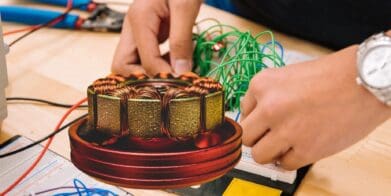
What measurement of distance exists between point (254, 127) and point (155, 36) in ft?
0.77

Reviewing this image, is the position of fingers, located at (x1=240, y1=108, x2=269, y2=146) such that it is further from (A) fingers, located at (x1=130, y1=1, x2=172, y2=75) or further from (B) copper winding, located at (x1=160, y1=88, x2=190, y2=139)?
(A) fingers, located at (x1=130, y1=1, x2=172, y2=75)

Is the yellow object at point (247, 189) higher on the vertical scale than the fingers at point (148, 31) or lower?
lower

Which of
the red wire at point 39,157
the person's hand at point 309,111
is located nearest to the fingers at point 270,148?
the person's hand at point 309,111

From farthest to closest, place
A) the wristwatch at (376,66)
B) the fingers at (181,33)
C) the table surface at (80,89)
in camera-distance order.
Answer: the fingers at (181,33) → the table surface at (80,89) → the wristwatch at (376,66)

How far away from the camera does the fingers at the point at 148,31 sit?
67 centimetres

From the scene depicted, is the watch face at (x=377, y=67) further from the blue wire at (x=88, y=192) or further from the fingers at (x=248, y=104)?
the blue wire at (x=88, y=192)

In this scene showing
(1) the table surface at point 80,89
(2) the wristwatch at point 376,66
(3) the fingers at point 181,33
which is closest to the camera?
(2) the wristwatch at point 376,66

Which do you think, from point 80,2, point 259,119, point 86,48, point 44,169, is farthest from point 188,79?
point 80,2

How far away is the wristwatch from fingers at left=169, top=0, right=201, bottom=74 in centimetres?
26

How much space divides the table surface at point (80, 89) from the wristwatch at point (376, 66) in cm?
14

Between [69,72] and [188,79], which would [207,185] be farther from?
[69,72]

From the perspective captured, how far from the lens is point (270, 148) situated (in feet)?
1.66

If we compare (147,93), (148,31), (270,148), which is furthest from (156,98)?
(148,31)

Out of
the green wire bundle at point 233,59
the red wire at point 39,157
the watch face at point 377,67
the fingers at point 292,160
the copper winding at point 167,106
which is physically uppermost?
the watch face at point 377,67
